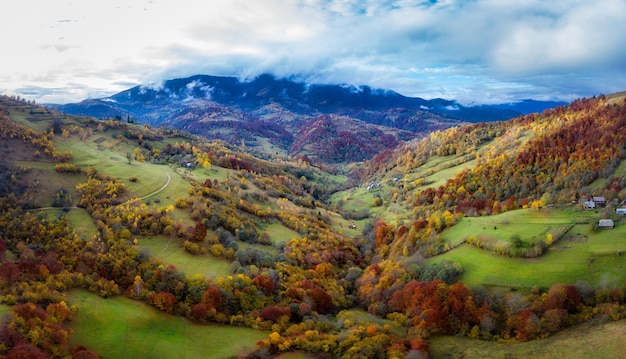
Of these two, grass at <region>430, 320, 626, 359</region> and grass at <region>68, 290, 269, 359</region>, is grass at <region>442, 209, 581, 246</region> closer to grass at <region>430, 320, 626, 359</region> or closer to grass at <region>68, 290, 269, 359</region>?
grass at <region>430, 320, 626, 359</region>

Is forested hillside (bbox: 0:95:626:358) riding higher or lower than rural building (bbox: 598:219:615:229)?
lower

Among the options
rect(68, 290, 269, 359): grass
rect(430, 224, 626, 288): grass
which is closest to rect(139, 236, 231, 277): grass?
rect(68, 290, 269, 359): grass

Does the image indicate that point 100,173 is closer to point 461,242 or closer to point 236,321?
point 236,321

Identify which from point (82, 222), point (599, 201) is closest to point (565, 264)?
point (599, 201)

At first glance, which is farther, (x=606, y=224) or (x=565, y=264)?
(x=606, y=224)

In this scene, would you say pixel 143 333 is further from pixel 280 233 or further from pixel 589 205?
pixel 589 205

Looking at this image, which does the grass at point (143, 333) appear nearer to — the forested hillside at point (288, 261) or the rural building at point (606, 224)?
the forested hillside at point (288, 261)
